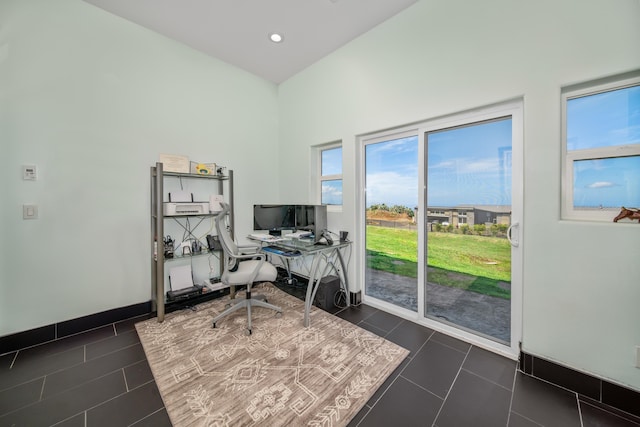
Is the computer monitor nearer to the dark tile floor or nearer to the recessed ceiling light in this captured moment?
the dark tile floor

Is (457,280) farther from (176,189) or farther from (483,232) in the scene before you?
(176,189)

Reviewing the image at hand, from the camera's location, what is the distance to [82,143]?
7.84 feet

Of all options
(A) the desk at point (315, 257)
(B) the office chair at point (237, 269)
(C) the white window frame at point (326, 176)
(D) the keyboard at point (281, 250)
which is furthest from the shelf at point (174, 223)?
(C) the white window frame at point (326, 176)

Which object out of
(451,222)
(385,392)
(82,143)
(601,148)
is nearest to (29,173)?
(82,143)

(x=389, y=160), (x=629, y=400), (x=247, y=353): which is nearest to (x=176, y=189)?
(x=247, y=353)

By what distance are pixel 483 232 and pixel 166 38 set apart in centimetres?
416

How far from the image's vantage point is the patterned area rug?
1.48 m

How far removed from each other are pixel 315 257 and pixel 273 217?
1.06m

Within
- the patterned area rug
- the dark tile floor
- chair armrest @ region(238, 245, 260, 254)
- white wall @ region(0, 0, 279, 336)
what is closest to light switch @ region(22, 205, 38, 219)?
white wall @ region(0, 0, 279, 336)

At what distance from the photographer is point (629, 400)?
148cm

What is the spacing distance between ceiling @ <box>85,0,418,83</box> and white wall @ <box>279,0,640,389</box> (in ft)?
1.68

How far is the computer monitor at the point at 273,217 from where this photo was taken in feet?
10.8

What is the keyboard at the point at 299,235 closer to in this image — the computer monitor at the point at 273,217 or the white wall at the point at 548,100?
the computer monitor at the point at 273,217

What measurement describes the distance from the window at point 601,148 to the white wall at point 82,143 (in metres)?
3.73
